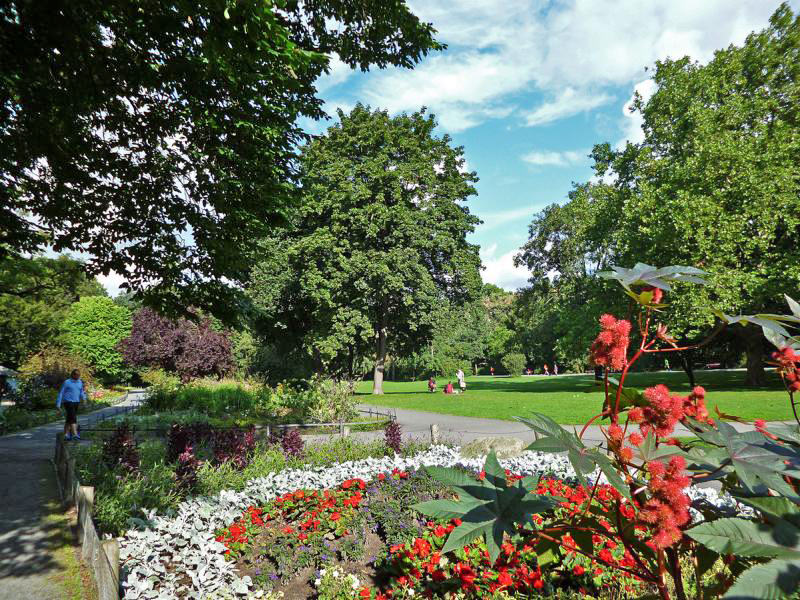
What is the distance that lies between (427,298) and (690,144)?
1490 cm

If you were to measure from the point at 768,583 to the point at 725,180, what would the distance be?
2470cm

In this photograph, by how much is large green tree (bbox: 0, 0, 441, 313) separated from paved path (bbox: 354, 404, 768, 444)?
697 cm

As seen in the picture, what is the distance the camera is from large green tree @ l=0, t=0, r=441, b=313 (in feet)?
20.2

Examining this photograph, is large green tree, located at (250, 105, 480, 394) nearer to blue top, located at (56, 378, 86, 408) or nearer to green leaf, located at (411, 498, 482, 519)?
blue top, located at (56, 378, 86, 408)

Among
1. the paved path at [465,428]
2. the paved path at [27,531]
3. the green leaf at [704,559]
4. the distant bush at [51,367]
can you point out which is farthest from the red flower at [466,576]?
the distant bush at [51,367]

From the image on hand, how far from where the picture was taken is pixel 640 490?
1242 mm

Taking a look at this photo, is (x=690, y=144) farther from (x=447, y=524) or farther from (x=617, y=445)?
(x=617, y=445)

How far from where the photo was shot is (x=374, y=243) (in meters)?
27.7

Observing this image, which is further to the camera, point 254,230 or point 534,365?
point 534,365

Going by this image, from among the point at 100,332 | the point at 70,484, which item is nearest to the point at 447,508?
the point at 70,484

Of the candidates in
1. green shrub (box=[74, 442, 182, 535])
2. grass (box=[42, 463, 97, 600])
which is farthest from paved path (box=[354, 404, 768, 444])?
grass (box=[42, 463, 97, 600])

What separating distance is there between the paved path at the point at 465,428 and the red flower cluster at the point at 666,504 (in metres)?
10.5

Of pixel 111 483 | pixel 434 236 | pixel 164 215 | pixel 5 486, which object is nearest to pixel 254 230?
pixel 164 215

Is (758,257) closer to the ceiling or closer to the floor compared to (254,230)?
closer to the ceiling
